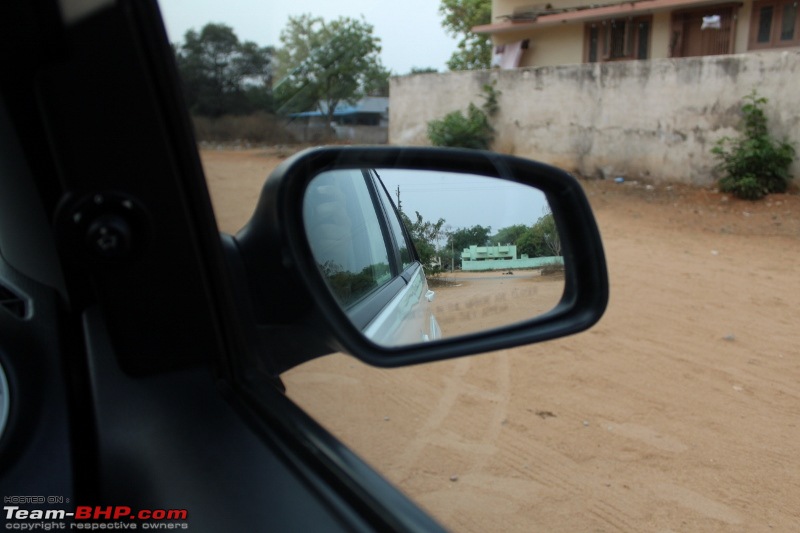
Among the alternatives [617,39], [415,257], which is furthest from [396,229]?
[617,39]

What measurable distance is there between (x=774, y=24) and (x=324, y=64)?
14.0 m

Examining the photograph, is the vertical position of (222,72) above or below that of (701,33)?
above

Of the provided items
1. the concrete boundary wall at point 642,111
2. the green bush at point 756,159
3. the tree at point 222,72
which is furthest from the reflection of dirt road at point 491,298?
the green bush at point 756,159

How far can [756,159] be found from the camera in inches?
423

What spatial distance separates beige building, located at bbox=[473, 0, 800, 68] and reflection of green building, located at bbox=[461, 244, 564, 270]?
24.2ft

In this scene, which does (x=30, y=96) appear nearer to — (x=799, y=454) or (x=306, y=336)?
Result: (x=306, y=336)

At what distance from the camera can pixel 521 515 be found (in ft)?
8.67

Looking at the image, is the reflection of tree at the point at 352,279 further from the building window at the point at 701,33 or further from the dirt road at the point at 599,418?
the building window at the point at 701,33

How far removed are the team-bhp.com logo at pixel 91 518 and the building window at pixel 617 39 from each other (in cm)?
1153

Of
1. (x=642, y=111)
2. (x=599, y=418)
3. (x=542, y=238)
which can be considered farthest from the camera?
(x=642, y=111)

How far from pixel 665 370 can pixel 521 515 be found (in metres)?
2.35

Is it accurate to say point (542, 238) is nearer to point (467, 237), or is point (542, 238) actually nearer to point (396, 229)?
point (467, 237)

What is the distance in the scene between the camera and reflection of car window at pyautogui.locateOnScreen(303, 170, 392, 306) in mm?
1481

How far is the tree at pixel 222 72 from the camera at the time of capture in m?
1.29
